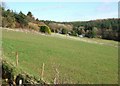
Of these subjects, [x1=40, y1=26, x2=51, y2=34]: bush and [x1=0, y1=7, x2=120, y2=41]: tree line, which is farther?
[x1=40, y1=26, x2=51, y2=34]: bush

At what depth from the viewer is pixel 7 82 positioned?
530 inches

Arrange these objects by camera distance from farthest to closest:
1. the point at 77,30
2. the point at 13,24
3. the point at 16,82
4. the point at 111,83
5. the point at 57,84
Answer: the point at 77,30, the point at 13,24, the point at 111,83, the point at 16,82, the point at 57,84

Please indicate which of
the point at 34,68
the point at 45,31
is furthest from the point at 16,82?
the point at 45,31

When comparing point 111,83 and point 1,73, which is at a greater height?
point 1,73

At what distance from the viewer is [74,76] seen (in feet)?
57.6

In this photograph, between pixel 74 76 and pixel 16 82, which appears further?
pixel 74 76

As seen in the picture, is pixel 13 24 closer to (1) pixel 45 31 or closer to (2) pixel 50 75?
(1) pixel 45 31

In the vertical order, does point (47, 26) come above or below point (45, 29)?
above

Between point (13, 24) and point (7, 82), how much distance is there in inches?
1873

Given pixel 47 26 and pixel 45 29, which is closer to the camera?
pixel 45 29

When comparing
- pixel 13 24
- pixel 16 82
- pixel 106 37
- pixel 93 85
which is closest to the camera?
Answer: pixel 16 82

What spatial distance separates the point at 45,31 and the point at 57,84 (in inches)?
2100

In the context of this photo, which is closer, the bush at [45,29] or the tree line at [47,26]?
the tree line at [47,26]

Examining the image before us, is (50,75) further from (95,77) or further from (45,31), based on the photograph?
(45,31)
